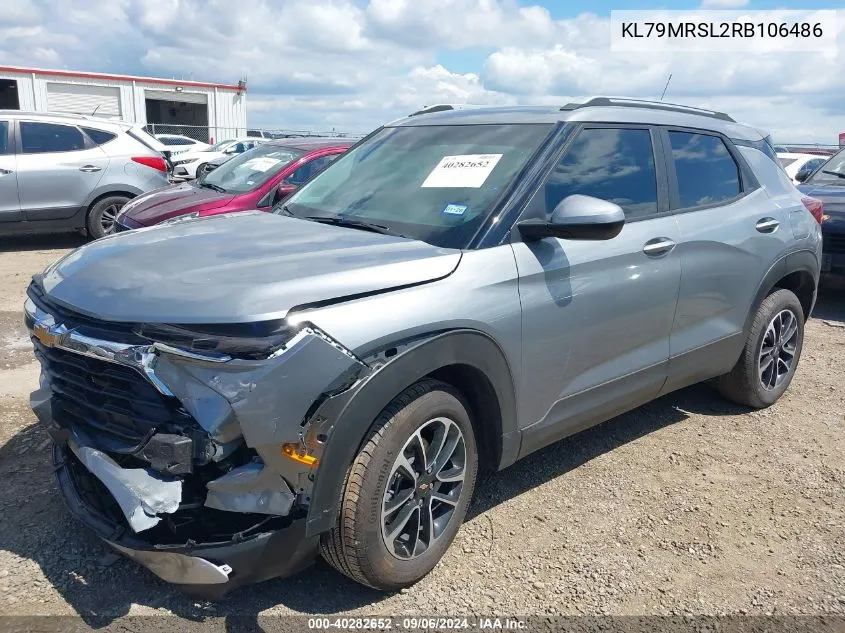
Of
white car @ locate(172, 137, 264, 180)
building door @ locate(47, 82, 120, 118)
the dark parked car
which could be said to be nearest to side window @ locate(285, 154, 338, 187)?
the dark parked car

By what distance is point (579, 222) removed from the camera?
2.93 m

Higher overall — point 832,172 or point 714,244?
point 832,172

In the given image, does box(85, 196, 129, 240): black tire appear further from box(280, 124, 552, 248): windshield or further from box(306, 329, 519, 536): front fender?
box(306, 329, 519, 536): front fender

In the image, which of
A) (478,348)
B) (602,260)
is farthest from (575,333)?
(478,348)

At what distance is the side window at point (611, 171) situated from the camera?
333cm

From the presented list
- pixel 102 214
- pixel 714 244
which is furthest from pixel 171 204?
pixel 714 244

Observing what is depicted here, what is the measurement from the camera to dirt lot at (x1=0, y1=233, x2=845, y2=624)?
2791mm

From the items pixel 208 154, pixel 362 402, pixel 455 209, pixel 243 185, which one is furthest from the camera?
pixel 208 154

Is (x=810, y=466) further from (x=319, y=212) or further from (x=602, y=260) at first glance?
(x=319, y=212)

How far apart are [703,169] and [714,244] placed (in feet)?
1.59

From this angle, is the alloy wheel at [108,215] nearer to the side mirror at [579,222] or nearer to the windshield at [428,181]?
the windshield at [428,181]

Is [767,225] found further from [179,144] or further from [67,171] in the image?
[179,144]

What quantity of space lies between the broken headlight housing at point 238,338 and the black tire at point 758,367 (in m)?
3.29

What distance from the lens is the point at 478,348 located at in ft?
9.23
